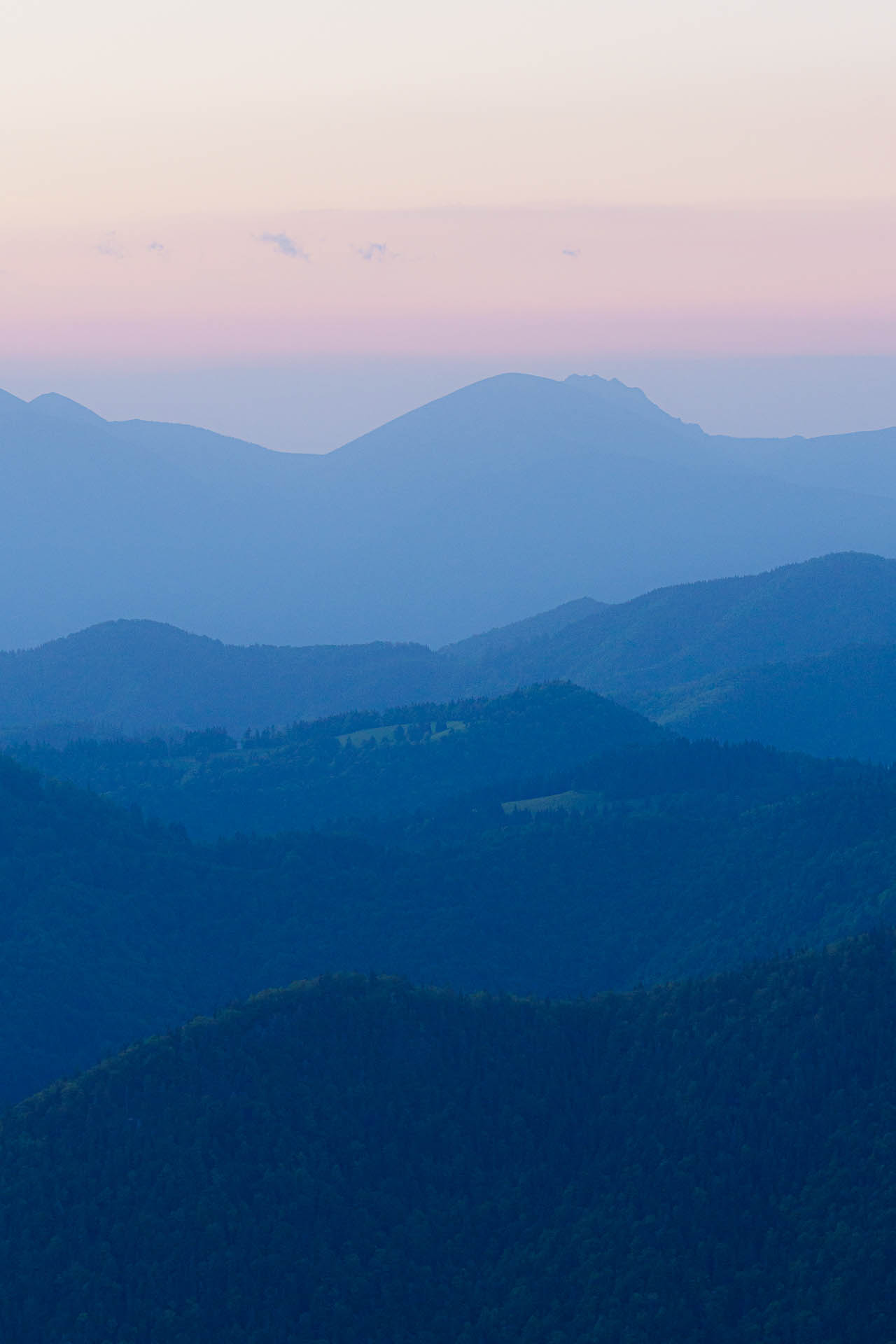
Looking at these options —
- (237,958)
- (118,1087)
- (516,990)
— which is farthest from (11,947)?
(118,1087)

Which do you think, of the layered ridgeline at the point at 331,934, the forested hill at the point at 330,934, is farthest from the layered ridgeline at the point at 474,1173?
the layered ridgeline at the point at 331,934

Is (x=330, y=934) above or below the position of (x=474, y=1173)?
above

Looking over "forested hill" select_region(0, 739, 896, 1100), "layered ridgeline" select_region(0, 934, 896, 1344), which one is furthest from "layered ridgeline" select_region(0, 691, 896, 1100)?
"layered ridgeline" select_region(0, 934, 896, 1344)

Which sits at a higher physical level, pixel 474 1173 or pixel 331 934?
pixel 331 934

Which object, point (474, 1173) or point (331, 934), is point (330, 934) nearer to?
point (331, 934)

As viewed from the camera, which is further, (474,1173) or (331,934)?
(331,934)

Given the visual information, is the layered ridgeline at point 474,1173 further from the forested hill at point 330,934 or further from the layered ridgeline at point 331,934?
the layered ridgeline at point 331,934

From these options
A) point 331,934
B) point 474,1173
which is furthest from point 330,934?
point 474,1173

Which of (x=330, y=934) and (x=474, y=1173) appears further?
(x=330, y=934)

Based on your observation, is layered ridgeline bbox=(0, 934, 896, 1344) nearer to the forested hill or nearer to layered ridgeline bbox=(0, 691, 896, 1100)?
the forested hill
